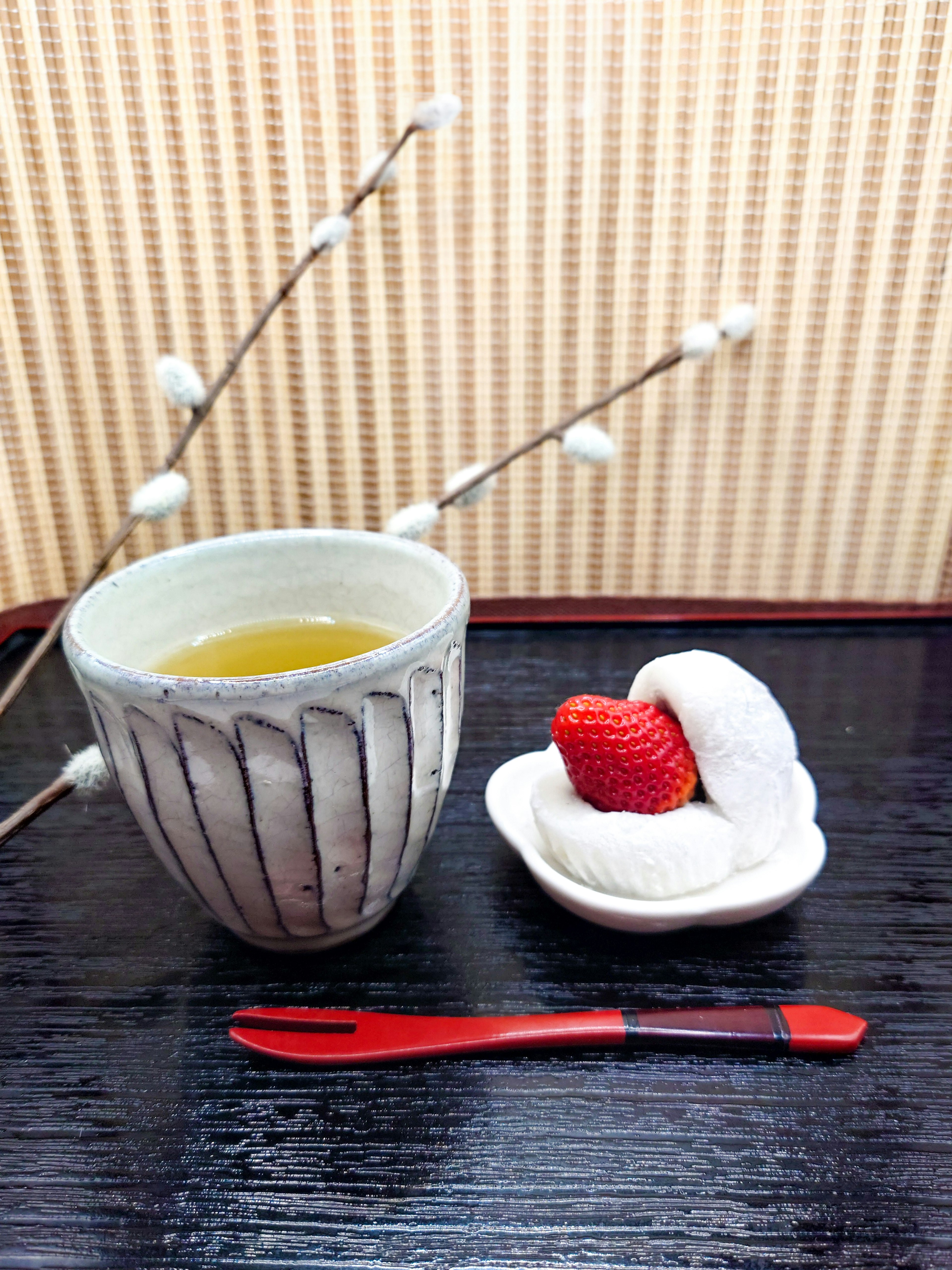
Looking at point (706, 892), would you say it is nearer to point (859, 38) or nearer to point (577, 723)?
point (577, 723)

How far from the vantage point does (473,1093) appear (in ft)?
1.09

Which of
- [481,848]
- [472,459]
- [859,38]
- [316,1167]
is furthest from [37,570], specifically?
[859,38]

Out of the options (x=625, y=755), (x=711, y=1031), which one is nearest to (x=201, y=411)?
(x=625, y=755)

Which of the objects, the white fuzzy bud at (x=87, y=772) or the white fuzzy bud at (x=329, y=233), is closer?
the white fuzzy bud at (x=87, y=772)

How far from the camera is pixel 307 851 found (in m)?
0.34

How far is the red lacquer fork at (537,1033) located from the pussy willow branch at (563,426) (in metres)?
A: 0.38

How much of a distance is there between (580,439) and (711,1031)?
1.44ft

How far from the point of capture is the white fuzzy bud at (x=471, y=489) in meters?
0.65

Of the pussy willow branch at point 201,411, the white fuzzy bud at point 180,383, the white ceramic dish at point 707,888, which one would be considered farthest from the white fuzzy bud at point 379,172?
the white ceramic dish at point 707,888

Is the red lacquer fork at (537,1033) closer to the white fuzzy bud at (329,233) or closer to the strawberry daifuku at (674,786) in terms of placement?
the strawberry daifuku at (674,786)

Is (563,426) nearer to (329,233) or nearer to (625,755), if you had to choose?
(329,233)

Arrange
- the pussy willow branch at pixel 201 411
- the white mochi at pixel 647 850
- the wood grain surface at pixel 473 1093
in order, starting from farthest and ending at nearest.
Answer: the pussy willow branch at pixel 201 411, the white mochi at pixel 647 850, the wood grain surface at pixel 473 1093

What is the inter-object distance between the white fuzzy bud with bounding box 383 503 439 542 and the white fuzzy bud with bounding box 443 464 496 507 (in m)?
0.03

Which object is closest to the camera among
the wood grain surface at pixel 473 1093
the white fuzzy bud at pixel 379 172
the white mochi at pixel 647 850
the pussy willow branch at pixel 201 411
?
the wood grain surface at pixel 473 1093
